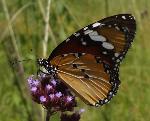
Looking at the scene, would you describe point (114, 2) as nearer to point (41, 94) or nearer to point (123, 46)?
point (123, 46)

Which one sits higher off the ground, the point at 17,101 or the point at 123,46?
the point at 123,46

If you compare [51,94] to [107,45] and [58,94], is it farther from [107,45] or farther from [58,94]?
[107,45]

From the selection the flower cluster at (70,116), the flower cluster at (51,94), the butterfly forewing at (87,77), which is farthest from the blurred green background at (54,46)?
the flower cluster at (51,94)

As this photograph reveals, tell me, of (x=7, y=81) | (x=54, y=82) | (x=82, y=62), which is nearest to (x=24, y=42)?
(x=7, y=81)

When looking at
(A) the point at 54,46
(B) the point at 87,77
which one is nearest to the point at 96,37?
(B) the point at 87,77

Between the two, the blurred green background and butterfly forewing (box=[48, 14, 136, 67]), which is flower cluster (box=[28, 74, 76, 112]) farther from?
the blurred green background

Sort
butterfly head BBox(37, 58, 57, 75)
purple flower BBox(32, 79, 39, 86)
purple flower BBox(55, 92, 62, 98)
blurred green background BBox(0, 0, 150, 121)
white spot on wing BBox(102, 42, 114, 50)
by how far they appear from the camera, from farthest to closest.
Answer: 1. blurred green background BBox(0, 0, 150, 121)
2. white spot on wing BBox(102, 42, 114, 50)
3. butterfly head BBox(37, 58, 57, 75)
4. purple flower BBox(32, 79, 39, 86)
5. purple flower BBox(55, 92, 62, 98)

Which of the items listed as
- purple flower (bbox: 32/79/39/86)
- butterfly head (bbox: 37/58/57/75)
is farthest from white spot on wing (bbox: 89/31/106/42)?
purple flower (bbox: 32/79/39/86)
